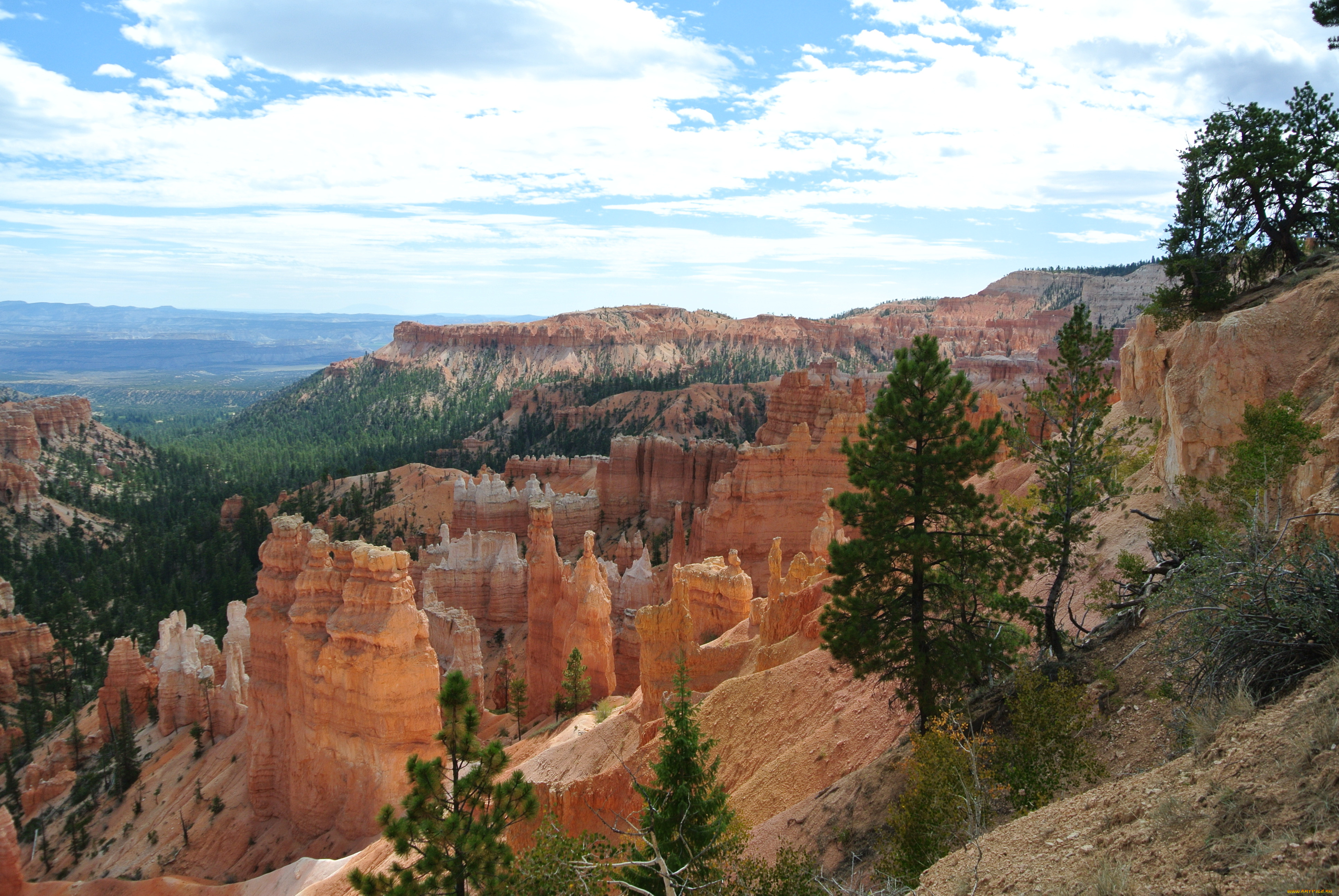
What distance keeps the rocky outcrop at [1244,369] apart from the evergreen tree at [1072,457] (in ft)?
5.68

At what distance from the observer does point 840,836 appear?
11430 millimetres

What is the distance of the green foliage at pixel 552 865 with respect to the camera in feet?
31.7

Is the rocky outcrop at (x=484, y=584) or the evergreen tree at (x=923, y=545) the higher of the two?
the evergreen tree at (x=923, y=545)

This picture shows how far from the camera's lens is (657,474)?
5816 cm

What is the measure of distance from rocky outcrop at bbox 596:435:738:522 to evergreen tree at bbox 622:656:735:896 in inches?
1660

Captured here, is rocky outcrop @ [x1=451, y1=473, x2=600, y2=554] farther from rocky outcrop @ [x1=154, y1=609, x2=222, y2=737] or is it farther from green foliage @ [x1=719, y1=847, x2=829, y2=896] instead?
green foliage @ [x1=719, y1=847, x2=829, y2=896]

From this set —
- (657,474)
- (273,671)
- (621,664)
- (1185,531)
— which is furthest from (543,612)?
(1185,531)

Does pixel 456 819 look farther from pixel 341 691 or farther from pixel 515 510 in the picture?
pixel 515 510

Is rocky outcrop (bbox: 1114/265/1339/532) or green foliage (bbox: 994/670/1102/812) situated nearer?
green foliage (bbox: 994/670/1102/812)

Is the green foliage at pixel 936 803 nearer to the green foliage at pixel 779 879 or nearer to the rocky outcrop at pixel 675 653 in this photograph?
the green foliage at pixel 779 879

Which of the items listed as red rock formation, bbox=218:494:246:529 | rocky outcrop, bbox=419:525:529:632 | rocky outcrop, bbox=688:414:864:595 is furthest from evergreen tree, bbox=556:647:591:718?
red rock formation, bbox=218:494:246:529

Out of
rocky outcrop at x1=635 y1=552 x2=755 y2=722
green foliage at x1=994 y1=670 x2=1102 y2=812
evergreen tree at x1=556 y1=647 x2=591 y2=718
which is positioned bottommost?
evergreen tree at x1=556 y1=647 x2=591 y2=718

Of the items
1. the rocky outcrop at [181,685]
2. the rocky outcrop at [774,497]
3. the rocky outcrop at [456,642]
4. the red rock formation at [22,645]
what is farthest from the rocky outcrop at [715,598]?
the red rock formation at [22,645]

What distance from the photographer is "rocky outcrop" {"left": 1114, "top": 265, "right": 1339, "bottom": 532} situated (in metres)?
14.8
